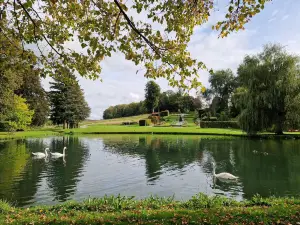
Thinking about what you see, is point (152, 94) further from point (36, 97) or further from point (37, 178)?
point (37, 178)

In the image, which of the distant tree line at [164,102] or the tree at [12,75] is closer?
the tree at [12,75]

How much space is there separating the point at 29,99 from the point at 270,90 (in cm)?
4071

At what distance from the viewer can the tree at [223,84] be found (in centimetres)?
8709

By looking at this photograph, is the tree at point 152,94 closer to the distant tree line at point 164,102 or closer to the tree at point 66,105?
the distant tree line at point 164,102

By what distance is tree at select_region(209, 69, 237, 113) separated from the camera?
87.1 meters

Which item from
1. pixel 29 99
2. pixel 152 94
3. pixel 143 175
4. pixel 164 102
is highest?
pixel 152 94

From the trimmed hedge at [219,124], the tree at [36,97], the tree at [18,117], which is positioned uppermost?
the tree at [36,97]

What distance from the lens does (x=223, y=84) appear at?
88812 mm

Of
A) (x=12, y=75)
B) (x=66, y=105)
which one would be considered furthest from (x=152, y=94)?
(x=12, y=75)

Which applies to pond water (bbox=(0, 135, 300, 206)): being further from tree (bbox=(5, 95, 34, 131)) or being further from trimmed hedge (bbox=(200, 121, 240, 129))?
trimmed hedge (bbox=(200, 121, 240, 129))

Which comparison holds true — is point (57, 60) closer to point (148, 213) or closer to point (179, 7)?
point (179, 7)

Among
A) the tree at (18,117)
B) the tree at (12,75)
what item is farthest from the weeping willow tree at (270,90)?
the tree at (18,117)

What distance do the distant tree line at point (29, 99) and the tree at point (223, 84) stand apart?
135 ft

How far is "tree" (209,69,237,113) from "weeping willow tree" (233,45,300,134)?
47477 mm
